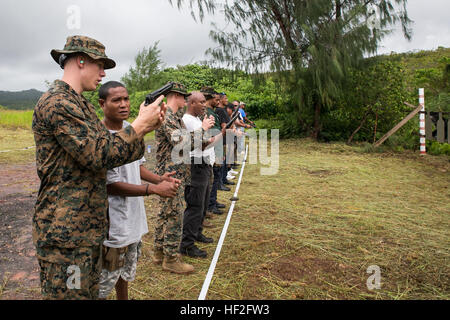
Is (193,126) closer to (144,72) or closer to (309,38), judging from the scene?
(309,38)

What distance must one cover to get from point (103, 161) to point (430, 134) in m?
5.61

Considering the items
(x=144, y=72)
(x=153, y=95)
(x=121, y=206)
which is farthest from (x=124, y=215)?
(x=144, y=72)

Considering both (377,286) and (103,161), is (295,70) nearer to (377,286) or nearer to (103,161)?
(377,286)

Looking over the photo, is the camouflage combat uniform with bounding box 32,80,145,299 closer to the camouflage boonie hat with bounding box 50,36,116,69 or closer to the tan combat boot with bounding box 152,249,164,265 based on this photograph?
the camouflage boonie hat with bounding box 50,36,116,69

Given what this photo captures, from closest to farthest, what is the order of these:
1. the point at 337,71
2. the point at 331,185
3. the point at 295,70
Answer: the point at 331,185
the point at 337,71
the point at 295,70

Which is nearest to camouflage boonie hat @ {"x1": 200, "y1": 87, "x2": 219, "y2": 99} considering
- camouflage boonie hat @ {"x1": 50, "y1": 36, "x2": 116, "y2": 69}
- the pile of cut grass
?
camouflage boonie hat @ {"x1": 50, "y1": 36, "x2": 116, "y2": 69}

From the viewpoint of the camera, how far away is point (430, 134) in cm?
546

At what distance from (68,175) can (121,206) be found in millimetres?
547

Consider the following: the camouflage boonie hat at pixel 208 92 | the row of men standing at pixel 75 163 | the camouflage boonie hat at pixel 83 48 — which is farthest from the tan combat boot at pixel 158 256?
the camouflage boonie hat at pixel 208 92

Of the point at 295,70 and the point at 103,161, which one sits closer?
the point at 103,161

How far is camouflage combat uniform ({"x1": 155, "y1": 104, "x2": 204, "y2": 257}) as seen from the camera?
2.81 metres

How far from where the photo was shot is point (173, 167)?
291cm
